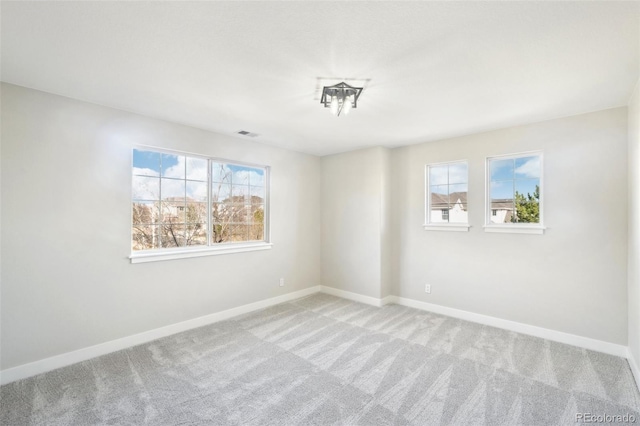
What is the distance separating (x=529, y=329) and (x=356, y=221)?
8.48 ft

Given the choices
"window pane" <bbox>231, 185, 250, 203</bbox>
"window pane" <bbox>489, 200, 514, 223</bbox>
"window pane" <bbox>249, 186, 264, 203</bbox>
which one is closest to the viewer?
"window pane" <bbox>489, 200, 514, 223</bbox>

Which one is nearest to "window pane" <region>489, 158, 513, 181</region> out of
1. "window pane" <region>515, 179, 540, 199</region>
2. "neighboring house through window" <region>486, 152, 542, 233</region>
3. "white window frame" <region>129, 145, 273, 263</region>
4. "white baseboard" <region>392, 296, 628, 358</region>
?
"neighboring house through window" <region>486, 152, 542, 233</region>

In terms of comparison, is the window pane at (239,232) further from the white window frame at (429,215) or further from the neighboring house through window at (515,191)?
the neighboring house through window at (515,191)

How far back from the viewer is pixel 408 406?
2076 mm

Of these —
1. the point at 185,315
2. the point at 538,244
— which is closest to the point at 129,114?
the point at 185,315

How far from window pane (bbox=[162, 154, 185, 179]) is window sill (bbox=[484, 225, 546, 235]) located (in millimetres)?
3919

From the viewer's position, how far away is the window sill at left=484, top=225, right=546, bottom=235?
3.24 metres

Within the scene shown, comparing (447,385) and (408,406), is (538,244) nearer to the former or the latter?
(447,385)

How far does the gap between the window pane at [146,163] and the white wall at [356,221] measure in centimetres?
271

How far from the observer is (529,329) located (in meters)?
3.28

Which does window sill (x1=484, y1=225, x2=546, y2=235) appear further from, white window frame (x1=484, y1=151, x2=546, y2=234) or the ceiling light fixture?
the ceiling light fixture

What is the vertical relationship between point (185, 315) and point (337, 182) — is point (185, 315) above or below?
below

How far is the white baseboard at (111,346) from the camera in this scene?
7.78 ft

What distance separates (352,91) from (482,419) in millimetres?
2614
